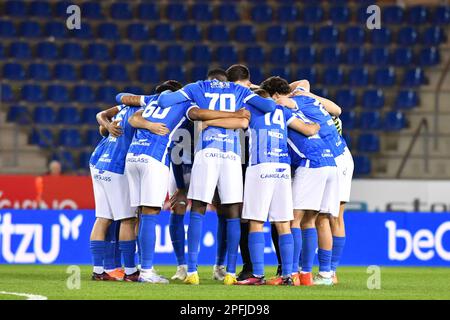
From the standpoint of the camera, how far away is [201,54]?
21453 millimetres

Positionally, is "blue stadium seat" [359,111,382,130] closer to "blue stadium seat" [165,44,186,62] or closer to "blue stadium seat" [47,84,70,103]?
"blue stadium seat" [165,44,186,62]

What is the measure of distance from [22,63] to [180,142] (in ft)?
33.0

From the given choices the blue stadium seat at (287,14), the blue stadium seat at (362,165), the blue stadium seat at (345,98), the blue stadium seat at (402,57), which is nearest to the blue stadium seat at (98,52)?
the blue stadium seat at (287,14)

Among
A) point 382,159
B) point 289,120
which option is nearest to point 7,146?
point 382,159

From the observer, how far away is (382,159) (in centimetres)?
2080

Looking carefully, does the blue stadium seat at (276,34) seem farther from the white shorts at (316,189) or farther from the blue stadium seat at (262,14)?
the white shorts at (316,189)

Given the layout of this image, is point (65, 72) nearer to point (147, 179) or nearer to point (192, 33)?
point (192, 33)

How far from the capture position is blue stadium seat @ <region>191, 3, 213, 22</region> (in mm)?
22219

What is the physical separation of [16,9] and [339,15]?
644 cm

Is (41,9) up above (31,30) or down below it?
above

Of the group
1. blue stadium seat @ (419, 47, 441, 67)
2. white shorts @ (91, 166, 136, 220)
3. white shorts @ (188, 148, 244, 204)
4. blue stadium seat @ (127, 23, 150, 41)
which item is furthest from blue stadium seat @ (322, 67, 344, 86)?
white shorts @ (188, 148, 244, 204)

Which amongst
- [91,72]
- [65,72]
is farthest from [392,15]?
[65,72]

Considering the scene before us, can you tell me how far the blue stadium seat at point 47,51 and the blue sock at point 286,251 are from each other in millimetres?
11536
